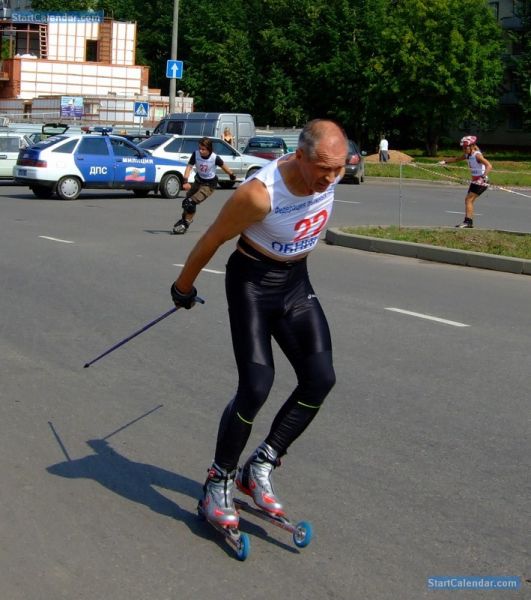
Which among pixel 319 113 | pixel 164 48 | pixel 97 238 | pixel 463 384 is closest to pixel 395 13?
pixel 319 113

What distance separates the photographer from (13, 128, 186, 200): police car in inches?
986

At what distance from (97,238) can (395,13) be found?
53.2 metres

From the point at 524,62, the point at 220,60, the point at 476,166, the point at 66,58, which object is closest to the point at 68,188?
the point at 476,166

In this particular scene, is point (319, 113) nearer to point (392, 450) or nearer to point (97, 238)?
point (97, 238)

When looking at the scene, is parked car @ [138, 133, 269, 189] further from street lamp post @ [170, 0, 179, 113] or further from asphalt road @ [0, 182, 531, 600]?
asphalt road @ [0, 182, 531, 600]

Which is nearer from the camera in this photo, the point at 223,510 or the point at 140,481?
the point at 223,510

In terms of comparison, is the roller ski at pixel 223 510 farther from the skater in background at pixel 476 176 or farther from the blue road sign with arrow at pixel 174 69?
the blue road sign with arrow at pixel 174 69

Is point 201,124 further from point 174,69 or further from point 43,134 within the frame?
point 43,134

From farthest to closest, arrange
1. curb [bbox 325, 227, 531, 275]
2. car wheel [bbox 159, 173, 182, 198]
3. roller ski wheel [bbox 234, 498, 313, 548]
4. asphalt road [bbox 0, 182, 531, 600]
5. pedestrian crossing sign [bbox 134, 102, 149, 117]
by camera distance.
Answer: pedestrian crossing sign [bbox 134, 102, 149, 117] → car wheel [bbox 159, 173, 182, 198] → curb [bbox 325, 227, 531, 275] → roller ski wheel [bbox 234, 498, 313, 548] → asphalt road [bbox 0, 182, 531, 600]

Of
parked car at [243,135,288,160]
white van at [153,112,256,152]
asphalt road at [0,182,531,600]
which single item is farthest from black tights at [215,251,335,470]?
white van at [153,112,256,152]

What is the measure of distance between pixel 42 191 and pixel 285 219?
72.2 ft

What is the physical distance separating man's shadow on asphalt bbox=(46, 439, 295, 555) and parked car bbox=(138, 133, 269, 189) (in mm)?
23363

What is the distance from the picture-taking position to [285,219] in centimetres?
450

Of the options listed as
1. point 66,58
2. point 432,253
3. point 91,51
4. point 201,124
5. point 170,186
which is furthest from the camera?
point 91,51
